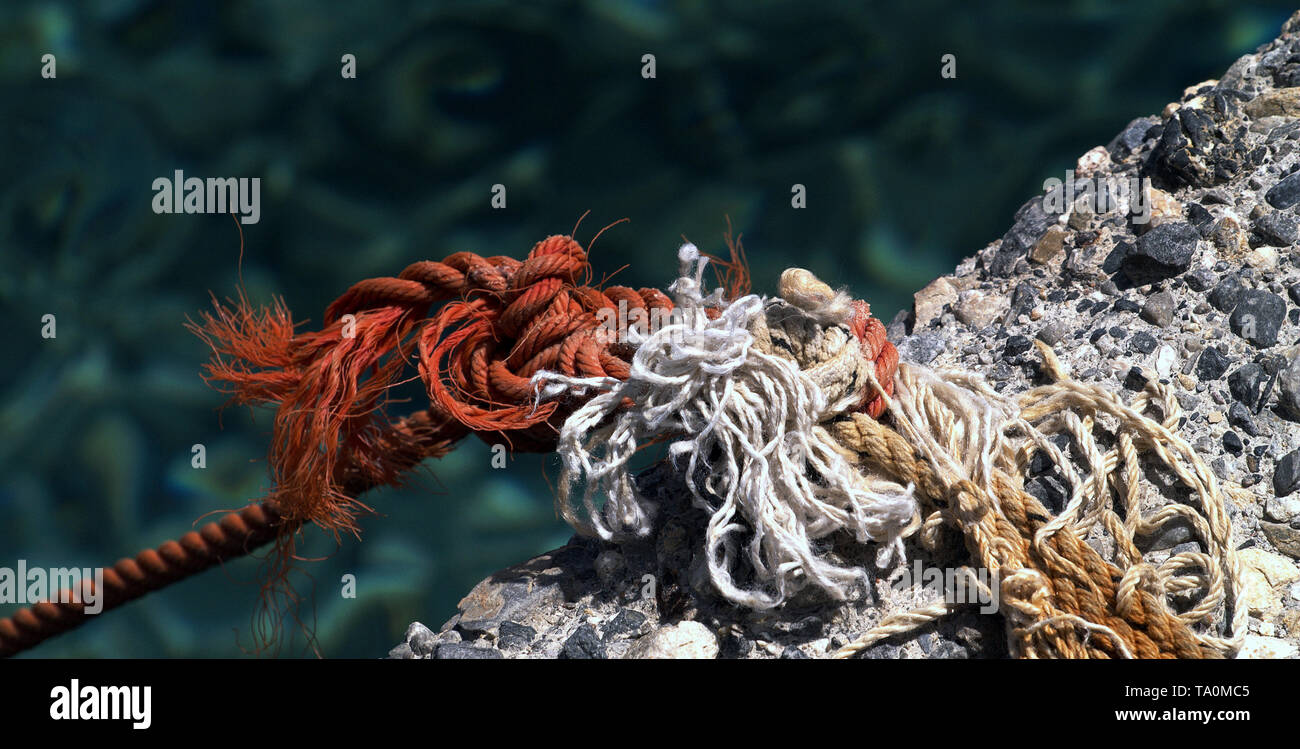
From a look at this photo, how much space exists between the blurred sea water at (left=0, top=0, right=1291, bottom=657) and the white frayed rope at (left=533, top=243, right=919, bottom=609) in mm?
1036

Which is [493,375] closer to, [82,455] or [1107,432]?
[1107,432]

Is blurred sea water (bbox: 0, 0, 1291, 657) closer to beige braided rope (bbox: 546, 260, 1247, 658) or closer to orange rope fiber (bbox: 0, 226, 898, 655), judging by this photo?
orange rope fiber (bbox: 0, 226, 898, 655)

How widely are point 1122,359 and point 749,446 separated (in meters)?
0.60

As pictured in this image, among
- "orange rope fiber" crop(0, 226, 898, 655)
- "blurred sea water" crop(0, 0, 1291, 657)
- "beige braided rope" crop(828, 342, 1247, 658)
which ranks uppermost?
"blurred sea water" crop(0, 0, 1291, 657)

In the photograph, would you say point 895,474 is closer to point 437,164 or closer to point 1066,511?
point 1066,511

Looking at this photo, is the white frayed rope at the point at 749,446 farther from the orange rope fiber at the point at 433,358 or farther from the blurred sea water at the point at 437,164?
the blurred sea water at the point at 437,164

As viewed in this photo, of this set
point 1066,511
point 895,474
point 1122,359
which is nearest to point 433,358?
point 895,474

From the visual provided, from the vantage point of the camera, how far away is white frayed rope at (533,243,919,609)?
3.72 ft

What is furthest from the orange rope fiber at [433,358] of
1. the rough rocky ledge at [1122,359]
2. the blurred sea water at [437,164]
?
the blurred sea water at [437,164]

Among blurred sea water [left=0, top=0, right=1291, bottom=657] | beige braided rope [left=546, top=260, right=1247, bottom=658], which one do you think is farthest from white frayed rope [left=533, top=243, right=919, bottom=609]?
blurred sea water [left=0, top=0, right=1291, bottom=657]

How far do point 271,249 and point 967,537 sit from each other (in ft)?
6.02

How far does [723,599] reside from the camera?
1.22 m

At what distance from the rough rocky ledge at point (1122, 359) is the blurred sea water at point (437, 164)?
26.3 inches
